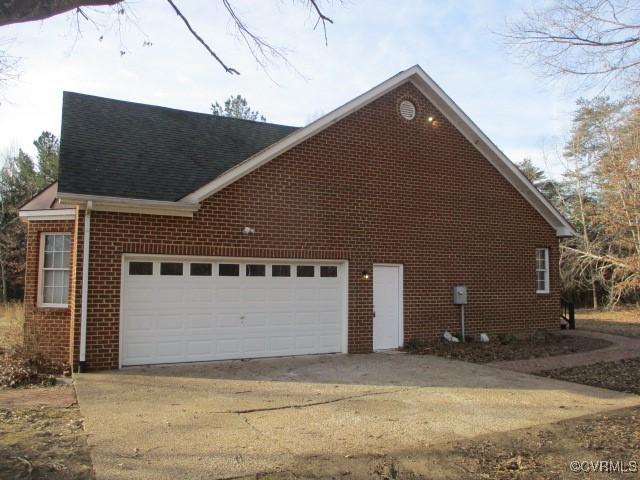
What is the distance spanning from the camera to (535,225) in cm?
1596

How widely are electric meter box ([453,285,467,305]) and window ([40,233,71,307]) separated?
936 centimetres

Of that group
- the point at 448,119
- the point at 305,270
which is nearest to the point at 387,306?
the point at 305,270

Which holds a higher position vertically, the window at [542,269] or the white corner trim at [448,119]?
the white corner trim at [448,119]

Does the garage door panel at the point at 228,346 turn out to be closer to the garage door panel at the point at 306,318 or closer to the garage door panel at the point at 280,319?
the garage door panel at the point at 280,319

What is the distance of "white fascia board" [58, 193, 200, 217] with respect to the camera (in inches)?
373

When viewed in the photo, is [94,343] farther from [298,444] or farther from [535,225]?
[535,225]

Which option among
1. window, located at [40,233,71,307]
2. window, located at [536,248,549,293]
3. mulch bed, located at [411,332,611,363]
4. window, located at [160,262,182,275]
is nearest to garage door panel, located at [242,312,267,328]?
window, located at [160,262,182,275]

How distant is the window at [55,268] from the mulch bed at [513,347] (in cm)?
814

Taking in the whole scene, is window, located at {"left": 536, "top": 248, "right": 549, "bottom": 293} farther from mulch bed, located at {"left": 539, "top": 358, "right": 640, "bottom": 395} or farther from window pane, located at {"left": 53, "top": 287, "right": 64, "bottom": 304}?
window pane, located at {"left": 53, "top": 287, "right": 64, "bottom": 304}

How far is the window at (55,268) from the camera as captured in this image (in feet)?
38.2

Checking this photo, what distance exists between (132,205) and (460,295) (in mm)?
8452

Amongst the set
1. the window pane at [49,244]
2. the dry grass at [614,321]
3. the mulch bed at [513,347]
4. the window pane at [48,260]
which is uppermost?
the window pane at [49,244]

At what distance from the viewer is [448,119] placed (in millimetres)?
14492

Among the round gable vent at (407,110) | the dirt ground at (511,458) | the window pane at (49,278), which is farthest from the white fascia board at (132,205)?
the dirt ground at (511,458)
